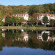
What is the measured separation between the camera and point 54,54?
1292 cm

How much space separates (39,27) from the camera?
167 ft

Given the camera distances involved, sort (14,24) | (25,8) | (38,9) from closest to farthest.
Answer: (14,24), (38,9), (25,8)

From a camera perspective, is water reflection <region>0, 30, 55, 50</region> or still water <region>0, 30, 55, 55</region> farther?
water reflection <region>0, 30, 55, 50</region>

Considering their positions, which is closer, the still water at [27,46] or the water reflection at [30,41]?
the still water at [27,46]

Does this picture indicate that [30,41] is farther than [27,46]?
Yes

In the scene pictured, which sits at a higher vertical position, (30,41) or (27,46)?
(27,46)

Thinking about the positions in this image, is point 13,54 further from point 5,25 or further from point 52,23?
point 5,25

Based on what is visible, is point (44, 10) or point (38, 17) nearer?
point (38, 17)

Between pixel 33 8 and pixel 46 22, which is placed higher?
pixel 33 8

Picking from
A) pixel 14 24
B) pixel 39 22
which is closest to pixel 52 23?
pixel 39 22

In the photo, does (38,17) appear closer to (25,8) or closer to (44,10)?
(44,10)

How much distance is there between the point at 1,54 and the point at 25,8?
257ft

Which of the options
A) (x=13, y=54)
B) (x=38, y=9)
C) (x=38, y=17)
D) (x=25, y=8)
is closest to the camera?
(x=13, y=54)

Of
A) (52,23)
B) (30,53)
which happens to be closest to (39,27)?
(52,23)
